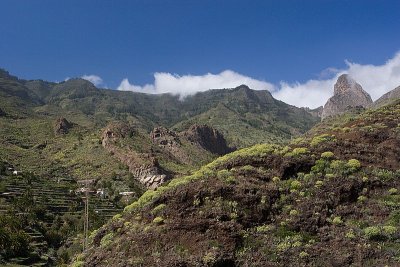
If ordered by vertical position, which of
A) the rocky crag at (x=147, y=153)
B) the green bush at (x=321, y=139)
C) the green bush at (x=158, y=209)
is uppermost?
the rocky crag at (x=147, y=153)

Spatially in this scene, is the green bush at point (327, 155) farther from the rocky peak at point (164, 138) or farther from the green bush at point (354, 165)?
the rocky peak at point (164, 138)

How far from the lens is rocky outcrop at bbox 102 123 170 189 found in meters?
120

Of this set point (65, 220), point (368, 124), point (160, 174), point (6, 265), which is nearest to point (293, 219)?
point (368, 124)

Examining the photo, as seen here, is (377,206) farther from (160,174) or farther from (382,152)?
(160,174)

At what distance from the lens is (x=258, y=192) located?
20.0 m

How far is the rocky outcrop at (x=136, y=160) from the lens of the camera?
120m

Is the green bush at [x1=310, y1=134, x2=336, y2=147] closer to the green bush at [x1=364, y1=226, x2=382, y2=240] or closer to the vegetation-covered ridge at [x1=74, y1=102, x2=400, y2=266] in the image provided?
the vegetation-covered ridge at [x1=74, y1=102, x2=400, y2=266]

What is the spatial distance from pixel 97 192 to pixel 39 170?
24.1 meters

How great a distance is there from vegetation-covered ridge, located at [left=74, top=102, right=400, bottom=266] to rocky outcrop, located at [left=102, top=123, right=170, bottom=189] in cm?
9014

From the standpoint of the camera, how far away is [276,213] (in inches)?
754

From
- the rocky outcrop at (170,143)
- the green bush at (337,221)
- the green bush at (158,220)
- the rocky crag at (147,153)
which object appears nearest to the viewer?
the green bush at (337,221)

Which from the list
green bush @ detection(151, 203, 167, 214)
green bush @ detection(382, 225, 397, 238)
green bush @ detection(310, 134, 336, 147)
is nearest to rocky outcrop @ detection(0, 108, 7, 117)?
green bush @ detection(151, 203, 167, 214)

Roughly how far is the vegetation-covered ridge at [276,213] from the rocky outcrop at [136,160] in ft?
296

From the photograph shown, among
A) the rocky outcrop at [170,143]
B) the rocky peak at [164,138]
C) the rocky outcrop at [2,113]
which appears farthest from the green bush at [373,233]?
the rocky outcrop at [2,113]
